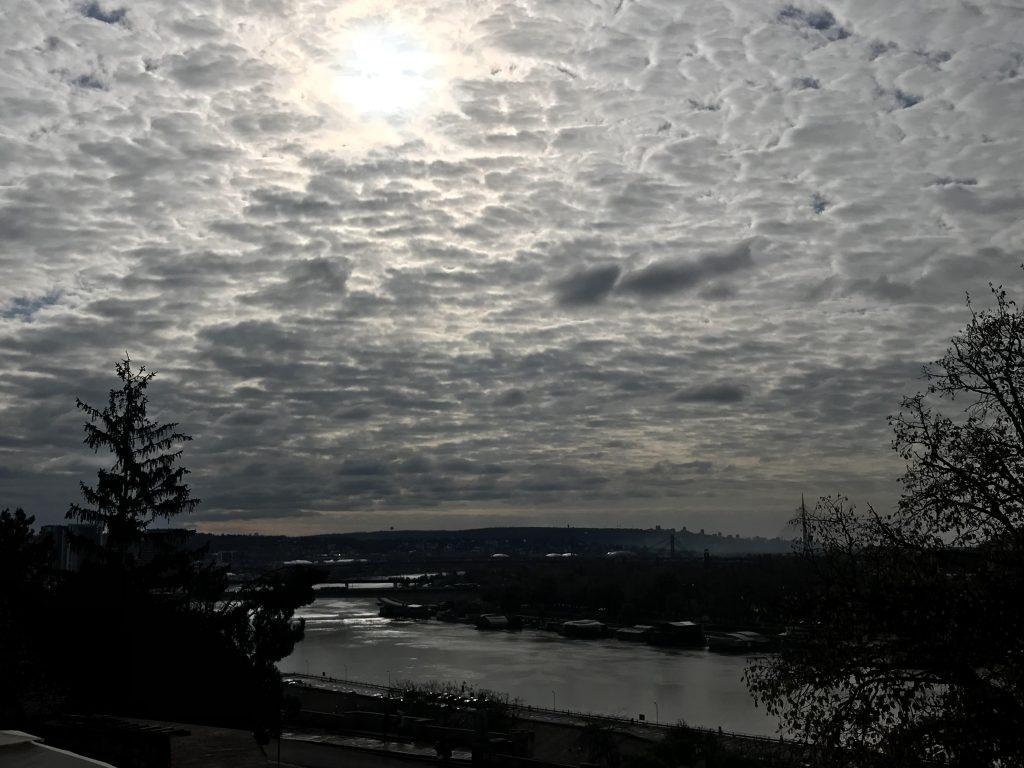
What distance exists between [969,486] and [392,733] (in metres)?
26.6

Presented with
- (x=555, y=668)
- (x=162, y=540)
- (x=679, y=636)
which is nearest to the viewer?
(x=162, y=540)

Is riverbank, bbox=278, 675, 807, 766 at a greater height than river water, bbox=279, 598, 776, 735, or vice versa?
riverbank, bbox=278, 675, 807, 766

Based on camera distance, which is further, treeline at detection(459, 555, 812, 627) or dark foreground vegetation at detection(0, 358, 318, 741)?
treeline at detection(459, 555, 812, 627)

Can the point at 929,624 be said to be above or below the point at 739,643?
above

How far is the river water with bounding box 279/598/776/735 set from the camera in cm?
5419

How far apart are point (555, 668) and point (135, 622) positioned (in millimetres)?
52822

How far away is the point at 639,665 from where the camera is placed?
74.7 m

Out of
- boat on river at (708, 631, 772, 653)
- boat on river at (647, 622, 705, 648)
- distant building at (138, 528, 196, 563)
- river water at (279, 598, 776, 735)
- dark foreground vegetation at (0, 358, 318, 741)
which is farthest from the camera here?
boat on river at (647, 622, 705, 648)

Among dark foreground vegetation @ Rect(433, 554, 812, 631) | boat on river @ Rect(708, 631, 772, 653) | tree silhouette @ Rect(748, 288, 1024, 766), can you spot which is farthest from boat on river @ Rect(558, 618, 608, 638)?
tree silhouette @ Rect(748, 288, 1024, 766)

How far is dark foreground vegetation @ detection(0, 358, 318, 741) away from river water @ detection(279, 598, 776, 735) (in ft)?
89.0

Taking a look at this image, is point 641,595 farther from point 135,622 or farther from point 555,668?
point 135,622

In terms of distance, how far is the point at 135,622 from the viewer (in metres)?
24.0

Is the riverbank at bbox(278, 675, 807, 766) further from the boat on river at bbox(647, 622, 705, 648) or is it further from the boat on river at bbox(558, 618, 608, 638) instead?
the boat on river at bbox(558, 618, 608, 638)

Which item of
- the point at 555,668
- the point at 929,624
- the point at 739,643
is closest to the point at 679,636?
the point at 739,643
